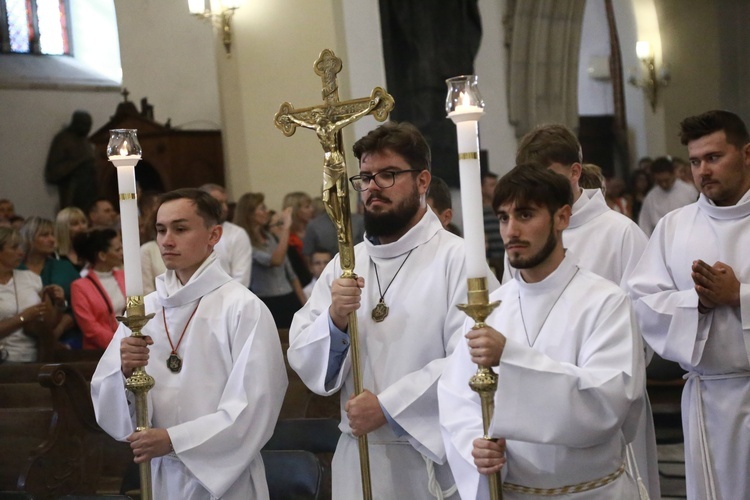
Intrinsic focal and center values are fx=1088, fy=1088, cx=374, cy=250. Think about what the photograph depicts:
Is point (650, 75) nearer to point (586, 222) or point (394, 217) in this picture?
point (586, 222)

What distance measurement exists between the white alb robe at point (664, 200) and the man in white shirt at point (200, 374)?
9549 millimetres

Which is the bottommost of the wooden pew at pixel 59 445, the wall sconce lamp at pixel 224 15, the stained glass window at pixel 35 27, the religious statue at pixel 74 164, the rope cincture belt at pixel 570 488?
the wooden pew at pixel 59 445

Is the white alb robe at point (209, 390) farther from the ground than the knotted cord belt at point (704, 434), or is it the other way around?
the white alb robe at point (209, 390)

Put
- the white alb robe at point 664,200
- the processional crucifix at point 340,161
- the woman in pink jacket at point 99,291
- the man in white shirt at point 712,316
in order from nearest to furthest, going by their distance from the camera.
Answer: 1. the processional crucifix at point 340,161
2. the man in white shirt at point 712,316
3. the woman in pink jacket at point 99,291
4. the white alb robe at point 664,200

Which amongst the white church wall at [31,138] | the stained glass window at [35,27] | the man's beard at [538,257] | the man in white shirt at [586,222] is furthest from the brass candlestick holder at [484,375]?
the stained glass window at [35,27]

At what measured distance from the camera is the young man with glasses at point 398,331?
3.76 m

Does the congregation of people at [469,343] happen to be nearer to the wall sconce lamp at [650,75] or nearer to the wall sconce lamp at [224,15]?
the wall sconce lamp at [224,15]

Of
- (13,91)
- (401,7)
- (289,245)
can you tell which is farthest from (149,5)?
(289,245)

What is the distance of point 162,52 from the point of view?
14.9 meters

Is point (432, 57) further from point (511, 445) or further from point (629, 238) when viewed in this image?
point (511, 445)

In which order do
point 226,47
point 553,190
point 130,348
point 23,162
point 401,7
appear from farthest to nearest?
point 23,162
point 226,47
point 401,7
point 130,348
point 553,190

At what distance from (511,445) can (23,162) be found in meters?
12.7

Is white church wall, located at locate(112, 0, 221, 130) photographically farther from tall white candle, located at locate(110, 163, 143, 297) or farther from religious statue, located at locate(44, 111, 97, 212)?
tall white candle, located at locate(110, 163, 143, 297)

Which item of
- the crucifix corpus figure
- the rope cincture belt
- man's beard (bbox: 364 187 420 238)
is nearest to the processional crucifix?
the crucifix corpus figure
